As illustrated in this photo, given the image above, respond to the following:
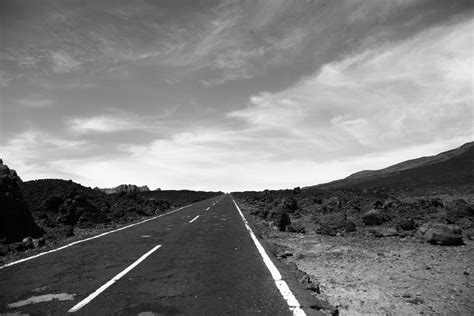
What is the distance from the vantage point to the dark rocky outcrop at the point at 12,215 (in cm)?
1425

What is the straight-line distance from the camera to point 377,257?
28.0 ft

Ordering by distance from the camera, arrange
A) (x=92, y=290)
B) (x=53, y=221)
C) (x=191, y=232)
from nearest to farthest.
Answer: (x=92, y=290)
(x=191, y=232)
(x=53, y=221)

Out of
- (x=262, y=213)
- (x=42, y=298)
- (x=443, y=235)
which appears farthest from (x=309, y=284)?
(x=262, y=213)

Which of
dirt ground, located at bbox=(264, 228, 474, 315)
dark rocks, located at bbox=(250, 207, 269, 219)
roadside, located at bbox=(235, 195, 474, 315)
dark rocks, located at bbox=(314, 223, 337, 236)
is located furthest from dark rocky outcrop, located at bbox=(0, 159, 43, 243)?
dark rocks, located at bbox=(250, 207, 269, 219)

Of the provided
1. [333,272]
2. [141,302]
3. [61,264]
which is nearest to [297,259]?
[333,272]

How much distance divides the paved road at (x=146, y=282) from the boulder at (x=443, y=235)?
4871 mm

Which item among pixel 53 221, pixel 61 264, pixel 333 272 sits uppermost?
pixel 53 221

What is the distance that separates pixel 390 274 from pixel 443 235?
11.8 ft

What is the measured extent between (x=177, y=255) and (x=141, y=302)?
155 inches

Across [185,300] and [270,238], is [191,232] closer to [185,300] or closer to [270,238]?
[270,238]

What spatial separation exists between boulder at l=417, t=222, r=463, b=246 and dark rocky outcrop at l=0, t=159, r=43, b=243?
14.8 metres

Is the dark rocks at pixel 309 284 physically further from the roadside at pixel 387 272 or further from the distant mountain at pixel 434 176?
the distant mountain at pixel 434 176

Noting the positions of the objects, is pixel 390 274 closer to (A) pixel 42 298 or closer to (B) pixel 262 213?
(A) pixel 42 298

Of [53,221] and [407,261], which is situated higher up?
[53,221]
